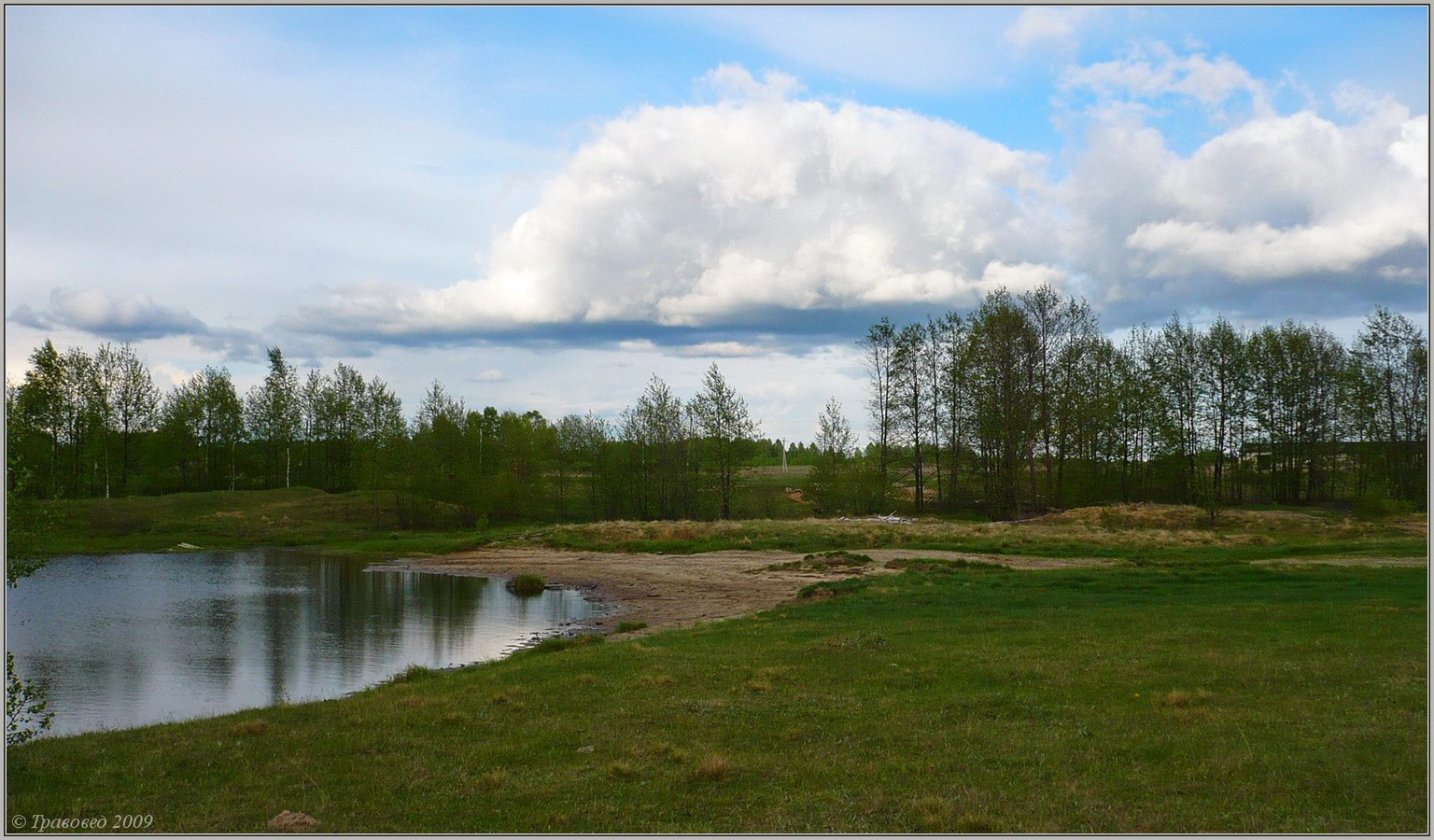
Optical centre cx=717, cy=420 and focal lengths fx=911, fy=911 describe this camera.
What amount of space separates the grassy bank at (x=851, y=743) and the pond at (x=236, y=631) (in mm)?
5623

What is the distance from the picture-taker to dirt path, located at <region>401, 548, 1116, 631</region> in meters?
37.2

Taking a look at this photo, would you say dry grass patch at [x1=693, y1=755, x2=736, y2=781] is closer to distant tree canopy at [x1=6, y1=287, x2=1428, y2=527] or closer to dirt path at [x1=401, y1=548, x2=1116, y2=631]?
dirt path at [x1=401, y1=548, x2=1116, y2=631]

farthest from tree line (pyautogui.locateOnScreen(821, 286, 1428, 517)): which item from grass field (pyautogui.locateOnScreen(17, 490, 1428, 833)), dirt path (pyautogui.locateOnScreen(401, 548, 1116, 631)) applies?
grass field (pyautogui.locateOnScreen(17, 490, 1428, 833))

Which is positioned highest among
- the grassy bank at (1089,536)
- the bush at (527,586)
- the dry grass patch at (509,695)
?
the dry grass patch at (509,695)

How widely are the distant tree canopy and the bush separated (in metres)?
38.6

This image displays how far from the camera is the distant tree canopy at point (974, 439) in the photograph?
7612cm

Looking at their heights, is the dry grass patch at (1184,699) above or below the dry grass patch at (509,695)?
above

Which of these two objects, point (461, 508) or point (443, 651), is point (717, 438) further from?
point (443, 651)

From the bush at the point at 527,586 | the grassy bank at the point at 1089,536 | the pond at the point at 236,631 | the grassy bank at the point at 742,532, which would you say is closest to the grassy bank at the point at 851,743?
the pond at the point at 236,631

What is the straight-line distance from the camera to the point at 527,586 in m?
48.8

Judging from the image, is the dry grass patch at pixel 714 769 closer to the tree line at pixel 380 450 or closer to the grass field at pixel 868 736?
the grass field at pixel 868 736

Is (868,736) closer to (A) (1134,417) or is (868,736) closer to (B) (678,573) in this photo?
(B) (678,573)

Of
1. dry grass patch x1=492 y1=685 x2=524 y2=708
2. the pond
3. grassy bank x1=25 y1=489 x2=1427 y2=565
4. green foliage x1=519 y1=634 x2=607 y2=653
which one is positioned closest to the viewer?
dry grass patch x1=492 y1=685 x2=524 y2=708

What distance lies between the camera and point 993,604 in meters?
28.3
